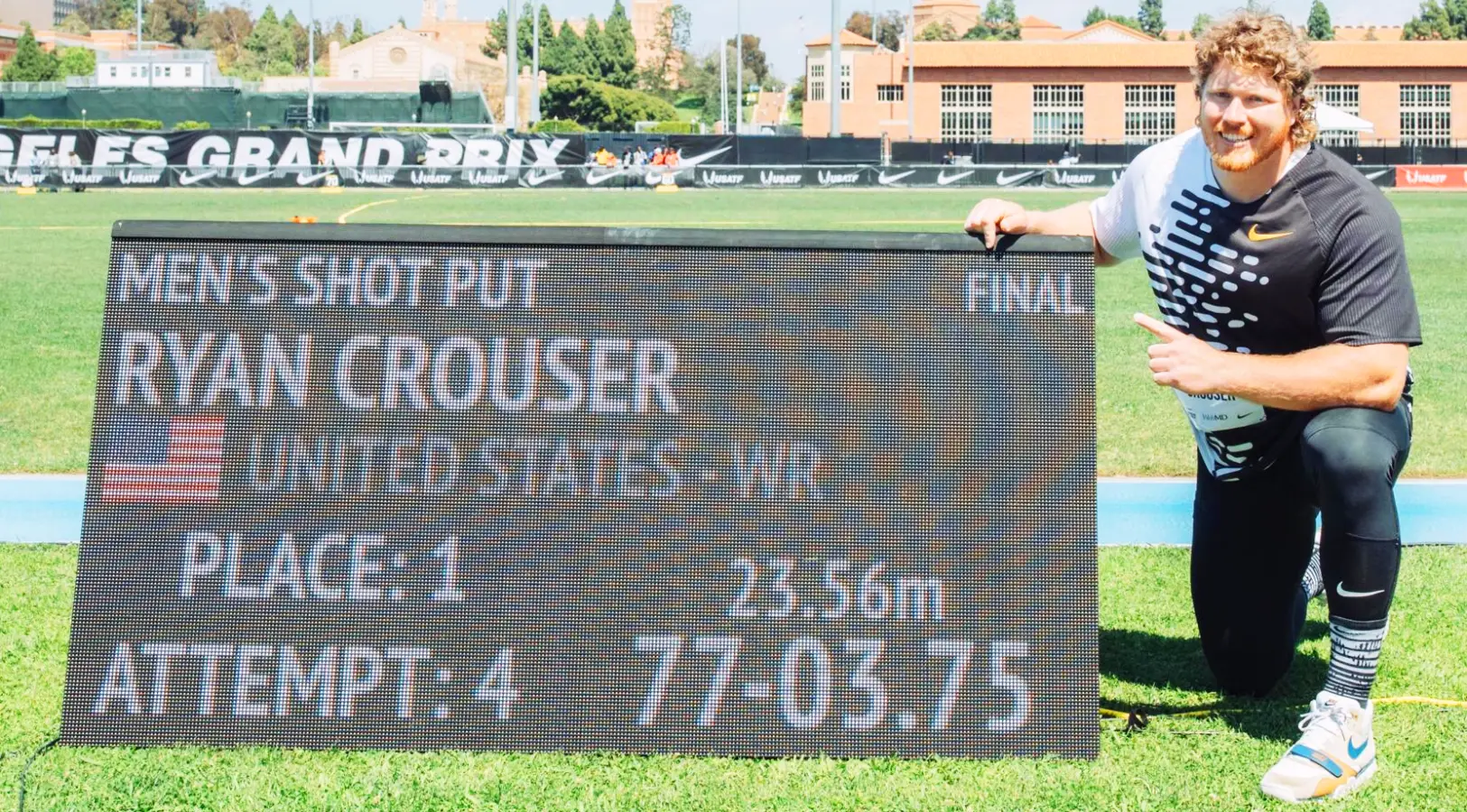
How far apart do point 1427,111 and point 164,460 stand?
113 m

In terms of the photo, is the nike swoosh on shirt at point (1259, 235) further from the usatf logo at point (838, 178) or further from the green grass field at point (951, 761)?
the usatf logo at point (838, 178)

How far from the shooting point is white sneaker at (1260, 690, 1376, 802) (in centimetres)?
370

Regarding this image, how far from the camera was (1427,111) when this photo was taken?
4126 inches

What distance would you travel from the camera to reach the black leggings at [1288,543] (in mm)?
3844

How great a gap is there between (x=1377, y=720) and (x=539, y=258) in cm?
252

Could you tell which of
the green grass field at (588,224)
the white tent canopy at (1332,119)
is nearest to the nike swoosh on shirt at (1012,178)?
the green grass field at (588,224)

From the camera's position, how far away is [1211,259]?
4.13 m

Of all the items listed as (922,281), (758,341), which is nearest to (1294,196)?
(922,281)

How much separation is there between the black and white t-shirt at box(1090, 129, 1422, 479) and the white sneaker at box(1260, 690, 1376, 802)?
2.36 feet

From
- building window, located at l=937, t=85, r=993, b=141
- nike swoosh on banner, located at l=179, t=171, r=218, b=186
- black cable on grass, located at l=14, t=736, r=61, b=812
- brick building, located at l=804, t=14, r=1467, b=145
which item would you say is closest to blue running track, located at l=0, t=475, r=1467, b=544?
black cable on grass, located at l=14, t=736, r=61, b=812

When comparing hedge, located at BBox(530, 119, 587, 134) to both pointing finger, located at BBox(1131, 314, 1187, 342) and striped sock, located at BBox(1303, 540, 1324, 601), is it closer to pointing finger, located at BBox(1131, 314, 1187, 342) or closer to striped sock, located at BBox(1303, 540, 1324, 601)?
striped sock, located at BBox(1303, 540, 1324, 601)

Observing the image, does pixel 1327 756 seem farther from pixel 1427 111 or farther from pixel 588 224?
pixel 1427 111

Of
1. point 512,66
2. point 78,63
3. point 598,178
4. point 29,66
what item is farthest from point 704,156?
point 78,63

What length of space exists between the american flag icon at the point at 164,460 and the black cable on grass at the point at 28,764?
0.61 m
